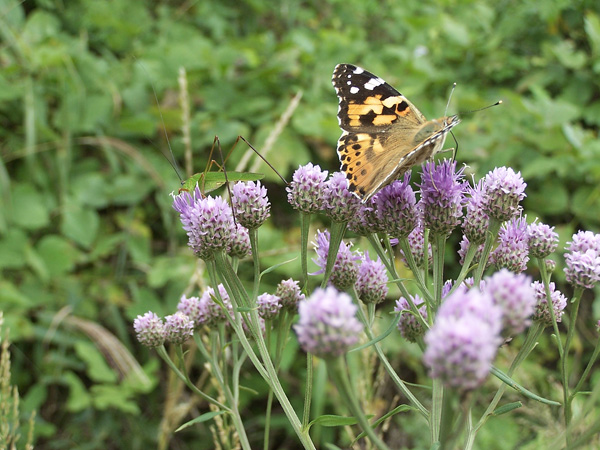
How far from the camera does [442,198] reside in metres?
1.45

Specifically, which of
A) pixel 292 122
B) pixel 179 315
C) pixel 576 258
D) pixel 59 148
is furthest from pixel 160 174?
pixel 576 258

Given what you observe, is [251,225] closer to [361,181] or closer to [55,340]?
[361,181]

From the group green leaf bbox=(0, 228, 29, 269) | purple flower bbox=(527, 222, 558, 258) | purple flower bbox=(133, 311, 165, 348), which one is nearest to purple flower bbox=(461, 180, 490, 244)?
purple flower bbox=(527, 222, 558, 258)

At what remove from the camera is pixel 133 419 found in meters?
3.65

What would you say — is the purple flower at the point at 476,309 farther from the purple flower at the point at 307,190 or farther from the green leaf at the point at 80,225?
the green leaf at the point at 80,225

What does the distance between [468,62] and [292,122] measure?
1837mm

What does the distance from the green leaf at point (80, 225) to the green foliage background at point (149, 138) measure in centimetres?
1

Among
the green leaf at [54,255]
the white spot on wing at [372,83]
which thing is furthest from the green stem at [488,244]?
the green leaf at [54,255]

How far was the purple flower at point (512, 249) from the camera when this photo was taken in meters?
1.47

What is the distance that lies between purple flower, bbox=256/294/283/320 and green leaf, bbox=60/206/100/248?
2624 mm

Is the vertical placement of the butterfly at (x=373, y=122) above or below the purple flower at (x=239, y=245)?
above

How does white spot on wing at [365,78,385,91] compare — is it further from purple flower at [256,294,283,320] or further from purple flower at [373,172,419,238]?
purple flower at [256,294,283,320]

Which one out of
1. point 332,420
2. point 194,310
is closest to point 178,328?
point 194,310

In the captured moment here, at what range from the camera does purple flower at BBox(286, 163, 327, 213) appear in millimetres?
1501
